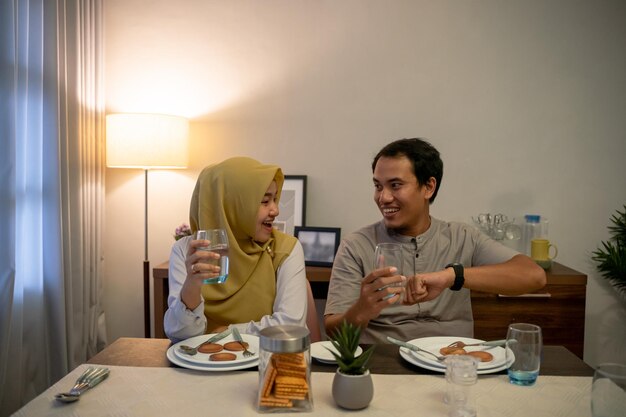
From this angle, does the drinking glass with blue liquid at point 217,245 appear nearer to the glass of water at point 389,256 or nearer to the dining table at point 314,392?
the dining table at point 314,392

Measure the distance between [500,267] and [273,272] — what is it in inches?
32.0

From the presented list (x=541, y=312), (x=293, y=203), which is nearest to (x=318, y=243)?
(x=293, y=203)

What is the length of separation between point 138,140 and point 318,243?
1.20 metres

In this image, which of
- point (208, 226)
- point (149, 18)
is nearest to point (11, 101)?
point (208, 226)

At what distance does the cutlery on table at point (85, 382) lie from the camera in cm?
117

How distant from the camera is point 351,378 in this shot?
43.8 inches

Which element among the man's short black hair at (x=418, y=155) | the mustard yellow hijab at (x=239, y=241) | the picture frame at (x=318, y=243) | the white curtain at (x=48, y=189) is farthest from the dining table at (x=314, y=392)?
the picture frame at (x=318, y=243)

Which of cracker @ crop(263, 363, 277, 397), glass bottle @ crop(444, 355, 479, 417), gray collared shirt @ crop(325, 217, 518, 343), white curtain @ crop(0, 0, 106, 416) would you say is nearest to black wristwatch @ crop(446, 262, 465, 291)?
gray collared shirt @ crop(325, 217, 518, 343)

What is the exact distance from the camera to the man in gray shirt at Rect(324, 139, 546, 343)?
1.86m

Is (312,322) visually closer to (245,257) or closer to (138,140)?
(245,257)

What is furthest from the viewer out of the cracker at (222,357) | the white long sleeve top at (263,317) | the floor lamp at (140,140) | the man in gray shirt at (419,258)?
the floor lamp at (140,140)

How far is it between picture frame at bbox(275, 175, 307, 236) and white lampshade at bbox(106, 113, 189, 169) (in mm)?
733

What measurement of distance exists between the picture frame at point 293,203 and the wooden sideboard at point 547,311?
114 centimetres

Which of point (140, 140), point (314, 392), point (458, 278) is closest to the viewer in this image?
point (314, 392)
